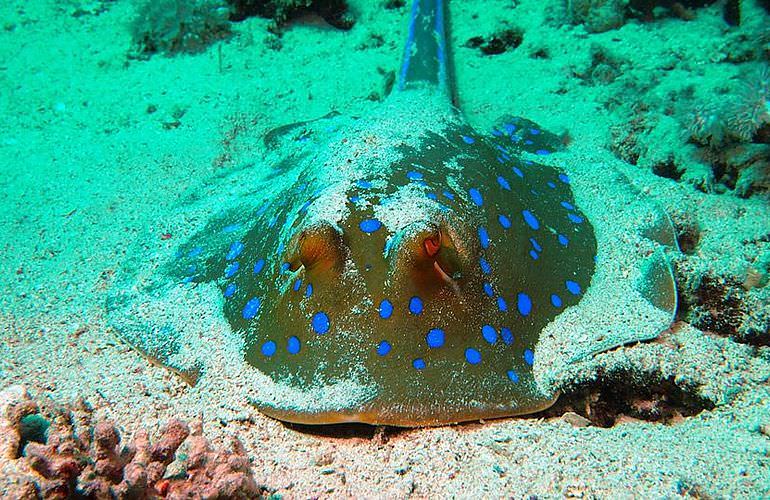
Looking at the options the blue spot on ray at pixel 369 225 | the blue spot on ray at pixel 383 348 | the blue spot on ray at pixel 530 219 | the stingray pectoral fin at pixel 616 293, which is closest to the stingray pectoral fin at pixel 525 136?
the stingray pectoral fin at pixel 616 293

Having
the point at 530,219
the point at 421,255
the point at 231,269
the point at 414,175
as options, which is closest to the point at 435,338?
the point at 421,255

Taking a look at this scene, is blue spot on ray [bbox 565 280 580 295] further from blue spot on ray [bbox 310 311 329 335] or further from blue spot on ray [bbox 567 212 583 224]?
blue spot on ray [bbox 310 311 329 335]

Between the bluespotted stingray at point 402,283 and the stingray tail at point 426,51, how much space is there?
1394 mm

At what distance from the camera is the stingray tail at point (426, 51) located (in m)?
5.83

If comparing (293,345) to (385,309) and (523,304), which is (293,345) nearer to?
(385,309)

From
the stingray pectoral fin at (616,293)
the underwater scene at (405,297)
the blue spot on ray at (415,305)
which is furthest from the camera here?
the stingray pectoral fin at (616,293)

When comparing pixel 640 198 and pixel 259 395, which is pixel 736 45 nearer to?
pixel 640 198

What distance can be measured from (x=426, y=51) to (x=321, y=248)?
451 cm

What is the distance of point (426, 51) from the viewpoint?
21.0 ft

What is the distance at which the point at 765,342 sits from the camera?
3324 millimetres

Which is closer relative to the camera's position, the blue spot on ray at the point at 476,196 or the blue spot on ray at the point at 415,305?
the blue spot on ray at the point at 415,305

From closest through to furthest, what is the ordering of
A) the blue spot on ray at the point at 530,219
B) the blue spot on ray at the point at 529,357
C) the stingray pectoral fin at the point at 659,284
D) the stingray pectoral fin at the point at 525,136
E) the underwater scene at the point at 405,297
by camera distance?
the underwater scene at the point at 405,297, the blue spot on ray at the point at 529,357, the stingray pectoral fin at the point at 659,284, the blue spot on ray at the point at 530,219, the stingray pectoral fin at the point at 525,136

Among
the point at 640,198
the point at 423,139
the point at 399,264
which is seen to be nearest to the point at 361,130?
the point at 423,139

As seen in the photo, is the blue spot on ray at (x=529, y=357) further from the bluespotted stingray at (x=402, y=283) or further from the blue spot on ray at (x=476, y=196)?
the blue spot on ray at (x=476, y=196)
